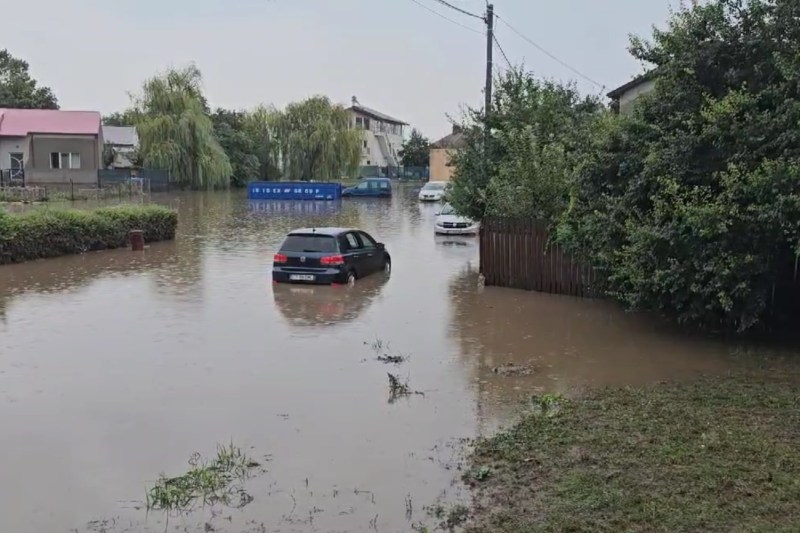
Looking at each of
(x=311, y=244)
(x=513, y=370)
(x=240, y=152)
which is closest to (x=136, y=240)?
(x=311, y=244)

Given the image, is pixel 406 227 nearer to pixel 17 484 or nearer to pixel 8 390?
pixel 8 390

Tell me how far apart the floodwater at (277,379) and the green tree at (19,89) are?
64.3 metres

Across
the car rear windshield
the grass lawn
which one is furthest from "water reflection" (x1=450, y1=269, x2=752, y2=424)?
the car rear windshield

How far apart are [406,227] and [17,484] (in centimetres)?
3005

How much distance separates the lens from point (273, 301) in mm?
16844

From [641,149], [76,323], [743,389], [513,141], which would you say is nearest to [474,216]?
[513,141]

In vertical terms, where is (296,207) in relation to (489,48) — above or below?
below

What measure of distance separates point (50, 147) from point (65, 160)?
4.53ft

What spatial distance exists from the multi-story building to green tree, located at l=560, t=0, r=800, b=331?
8750cm

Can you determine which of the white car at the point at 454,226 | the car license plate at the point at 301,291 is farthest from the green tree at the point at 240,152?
the car license plate at the point at 301,291

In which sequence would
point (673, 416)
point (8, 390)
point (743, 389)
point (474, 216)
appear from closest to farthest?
point (673, 416), point (743, 389), point (8, 390), point (474, 216)

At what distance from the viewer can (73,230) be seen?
2423cm

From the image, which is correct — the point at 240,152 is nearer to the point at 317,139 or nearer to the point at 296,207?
the point at 317,139

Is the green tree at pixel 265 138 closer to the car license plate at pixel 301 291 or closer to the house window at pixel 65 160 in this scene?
the house window at pixel 65 160
